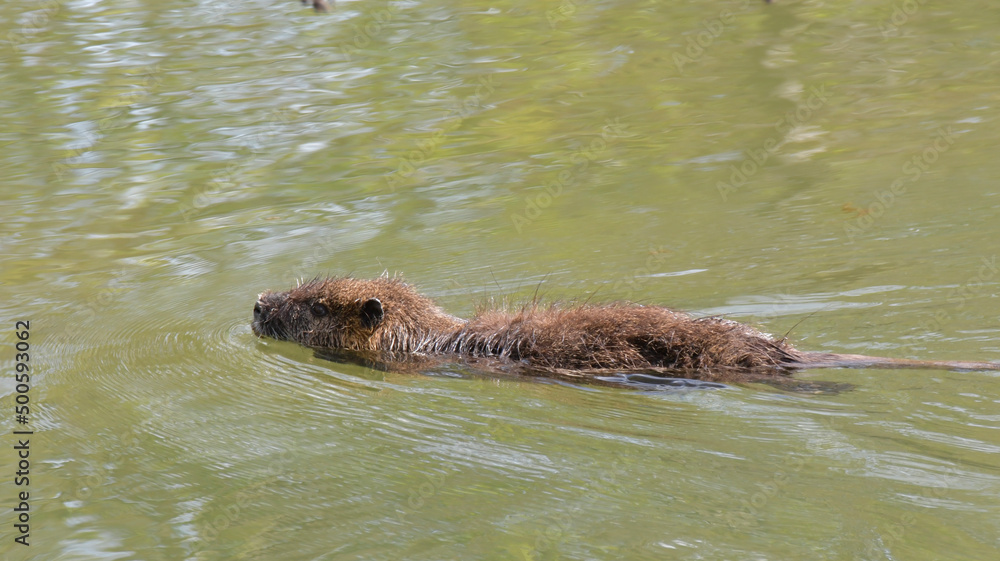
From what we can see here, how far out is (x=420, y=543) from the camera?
4.71m

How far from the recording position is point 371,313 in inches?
285

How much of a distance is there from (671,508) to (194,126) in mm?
9272

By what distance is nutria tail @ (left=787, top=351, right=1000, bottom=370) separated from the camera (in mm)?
5883

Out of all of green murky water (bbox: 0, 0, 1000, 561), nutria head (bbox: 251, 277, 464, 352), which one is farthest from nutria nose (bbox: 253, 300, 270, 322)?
green murky water (bbox: 0, 0, 1000, 561)

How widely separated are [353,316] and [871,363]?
10.9ft

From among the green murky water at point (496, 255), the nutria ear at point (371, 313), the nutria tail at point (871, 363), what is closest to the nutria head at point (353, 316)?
the nutria ear at point (371, 313)

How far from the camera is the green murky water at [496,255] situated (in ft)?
16.2

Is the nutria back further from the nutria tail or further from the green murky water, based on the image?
the green murky water

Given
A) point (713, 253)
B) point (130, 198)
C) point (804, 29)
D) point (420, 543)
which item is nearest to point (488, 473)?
point (420, 543)

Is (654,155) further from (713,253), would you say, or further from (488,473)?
(488,473)

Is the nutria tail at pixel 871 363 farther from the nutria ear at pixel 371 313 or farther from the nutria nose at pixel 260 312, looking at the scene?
the nutria nose at pixel 260 312

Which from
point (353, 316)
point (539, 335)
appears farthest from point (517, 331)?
point (353, 316)

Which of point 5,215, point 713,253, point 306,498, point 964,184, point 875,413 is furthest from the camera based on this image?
point 5,215

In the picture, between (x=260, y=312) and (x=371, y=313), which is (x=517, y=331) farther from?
(x=260, y=312)
